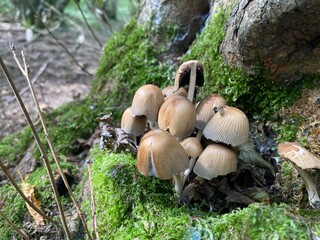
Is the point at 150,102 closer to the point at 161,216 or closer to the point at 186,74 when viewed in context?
the point at 186,74

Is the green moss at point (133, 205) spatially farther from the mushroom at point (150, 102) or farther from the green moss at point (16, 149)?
the green moss at point (16, 149)

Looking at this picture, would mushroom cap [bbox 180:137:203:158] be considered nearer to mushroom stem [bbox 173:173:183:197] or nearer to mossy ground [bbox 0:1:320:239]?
mushroom stem [bbox 173:173:183:197]

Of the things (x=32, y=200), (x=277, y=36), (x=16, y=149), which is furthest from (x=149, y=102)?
(x=16, y=149)

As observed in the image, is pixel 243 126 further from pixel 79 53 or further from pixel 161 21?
pixel 79 53

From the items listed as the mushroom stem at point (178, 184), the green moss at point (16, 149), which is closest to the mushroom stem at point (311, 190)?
the mushroom stem at point (178, 184)

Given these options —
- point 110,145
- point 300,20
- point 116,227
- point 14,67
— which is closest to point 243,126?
point 300,20
